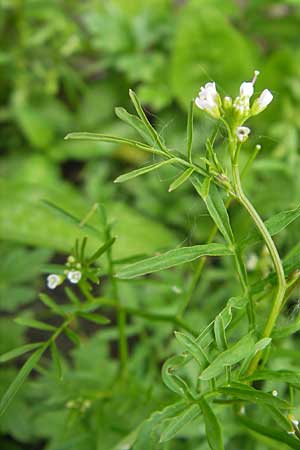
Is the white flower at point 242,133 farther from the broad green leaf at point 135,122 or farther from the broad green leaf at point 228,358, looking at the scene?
the broad green leaf at point 228,358

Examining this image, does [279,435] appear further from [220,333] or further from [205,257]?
[205,257]

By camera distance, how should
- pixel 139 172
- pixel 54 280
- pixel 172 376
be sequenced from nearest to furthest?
1. pixel 139 172
2. pixel 172 376
3. pixel 54 280

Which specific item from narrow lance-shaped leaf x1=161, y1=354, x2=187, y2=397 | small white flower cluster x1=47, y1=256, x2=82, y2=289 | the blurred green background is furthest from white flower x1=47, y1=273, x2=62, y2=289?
the blurred green background

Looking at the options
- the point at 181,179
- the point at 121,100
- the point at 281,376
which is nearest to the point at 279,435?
the point at 281,376

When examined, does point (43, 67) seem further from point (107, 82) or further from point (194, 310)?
point (194, 310)

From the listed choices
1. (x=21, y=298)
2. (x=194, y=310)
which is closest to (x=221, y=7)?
(x=194, y=310)

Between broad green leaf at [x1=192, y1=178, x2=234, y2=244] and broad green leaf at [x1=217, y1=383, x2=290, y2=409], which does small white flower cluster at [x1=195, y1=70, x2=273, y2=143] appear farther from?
broad green leaf at [x1=217, y1=383, x2=290, y2=409]
